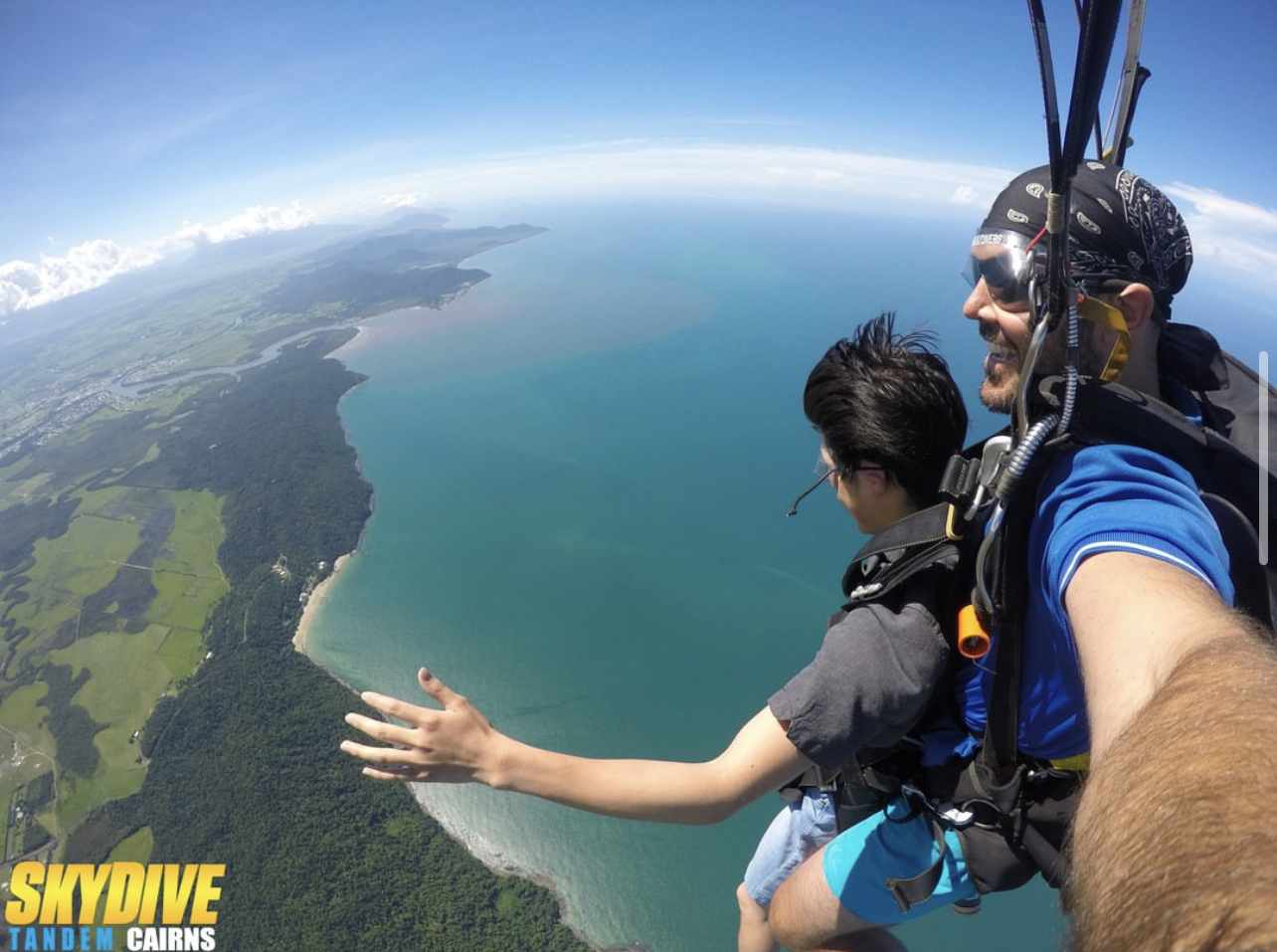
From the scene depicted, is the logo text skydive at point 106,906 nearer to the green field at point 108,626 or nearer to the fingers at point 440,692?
the green field at point 108,626

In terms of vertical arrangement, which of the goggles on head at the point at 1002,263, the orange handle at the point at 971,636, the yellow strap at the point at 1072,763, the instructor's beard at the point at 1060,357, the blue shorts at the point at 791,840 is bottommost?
the blue shorts at the point at 791,840

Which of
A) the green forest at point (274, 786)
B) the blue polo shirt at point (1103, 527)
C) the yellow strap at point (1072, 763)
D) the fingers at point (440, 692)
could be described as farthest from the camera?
the green forest at point (274, 786)

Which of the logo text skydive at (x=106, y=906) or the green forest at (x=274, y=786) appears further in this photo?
the logo text skydive at (x=106, y=906)

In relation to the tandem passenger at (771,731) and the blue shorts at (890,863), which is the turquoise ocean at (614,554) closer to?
the tandem passenger at (771,731)

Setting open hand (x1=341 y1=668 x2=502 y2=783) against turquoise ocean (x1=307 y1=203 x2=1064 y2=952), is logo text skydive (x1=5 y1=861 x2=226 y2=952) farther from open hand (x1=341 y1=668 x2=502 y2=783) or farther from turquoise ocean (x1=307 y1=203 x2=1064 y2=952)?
open hand (x1=341 y1=668 x2=502 y2=783)

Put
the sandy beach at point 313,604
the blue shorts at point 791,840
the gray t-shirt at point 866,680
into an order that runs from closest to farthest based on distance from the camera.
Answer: the gray t-shirt at point 866,680 < the blue shorts at point 791,840 < the sandy beach at point 313,604

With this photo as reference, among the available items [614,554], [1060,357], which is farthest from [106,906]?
[1060,357]

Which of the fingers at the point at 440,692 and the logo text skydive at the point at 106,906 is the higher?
the fingers at the point at 440,692

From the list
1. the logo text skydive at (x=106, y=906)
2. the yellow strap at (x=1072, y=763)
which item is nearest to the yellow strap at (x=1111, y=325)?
the yellow strap at (x=1072, y=763)

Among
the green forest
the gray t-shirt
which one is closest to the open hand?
the gray t-shirt
